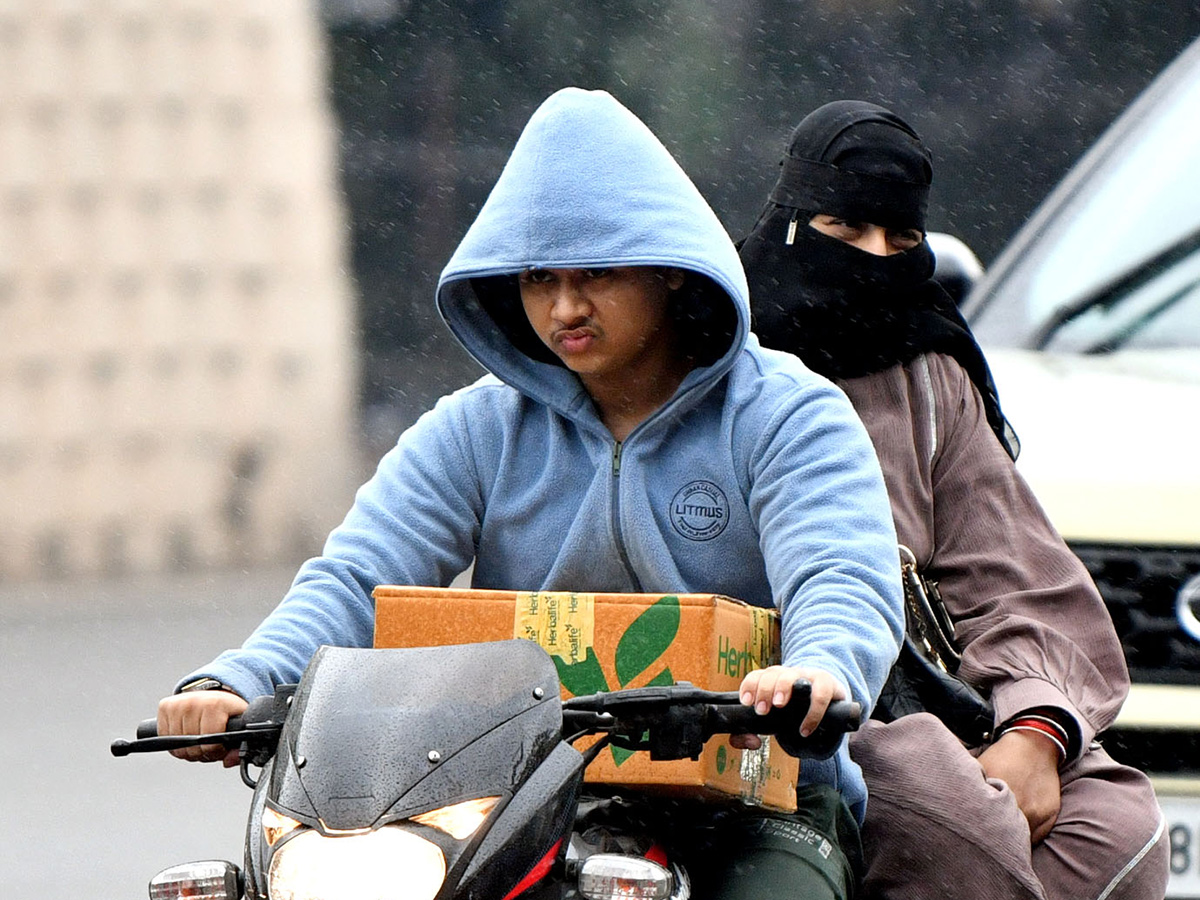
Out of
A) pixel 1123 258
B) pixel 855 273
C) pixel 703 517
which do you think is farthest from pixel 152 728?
pixel 1123 258

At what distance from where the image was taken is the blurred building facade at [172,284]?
14703 millimetres

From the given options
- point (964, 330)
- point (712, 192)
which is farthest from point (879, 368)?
point (712, 192)

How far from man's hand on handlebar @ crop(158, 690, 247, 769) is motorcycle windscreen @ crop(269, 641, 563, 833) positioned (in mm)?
286

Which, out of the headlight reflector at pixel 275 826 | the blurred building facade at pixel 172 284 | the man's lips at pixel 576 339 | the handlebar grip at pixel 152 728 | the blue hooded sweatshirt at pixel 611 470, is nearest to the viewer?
the headlight reflector at pixel 275 826

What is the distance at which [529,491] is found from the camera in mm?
3314

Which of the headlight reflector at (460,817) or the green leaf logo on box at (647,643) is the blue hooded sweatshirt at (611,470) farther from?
the headlight reflector at (460,817)

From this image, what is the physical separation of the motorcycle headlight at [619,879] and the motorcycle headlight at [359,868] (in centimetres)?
25

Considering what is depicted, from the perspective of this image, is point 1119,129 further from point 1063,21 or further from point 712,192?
point 1063,21

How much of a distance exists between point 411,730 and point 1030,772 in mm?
1456

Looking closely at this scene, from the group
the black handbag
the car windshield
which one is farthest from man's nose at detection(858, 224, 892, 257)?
the car windshield

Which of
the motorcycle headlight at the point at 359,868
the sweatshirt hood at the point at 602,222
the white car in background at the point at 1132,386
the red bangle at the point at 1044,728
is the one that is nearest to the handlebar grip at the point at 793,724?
the motorcycle headlight at the point at 359,868

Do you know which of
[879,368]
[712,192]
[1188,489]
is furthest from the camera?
[712,192]

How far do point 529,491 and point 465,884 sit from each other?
1081mm

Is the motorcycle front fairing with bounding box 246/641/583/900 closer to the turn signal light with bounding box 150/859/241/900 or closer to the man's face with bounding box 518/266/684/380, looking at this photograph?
the turn signal light with bounding box 150/859/241/900
